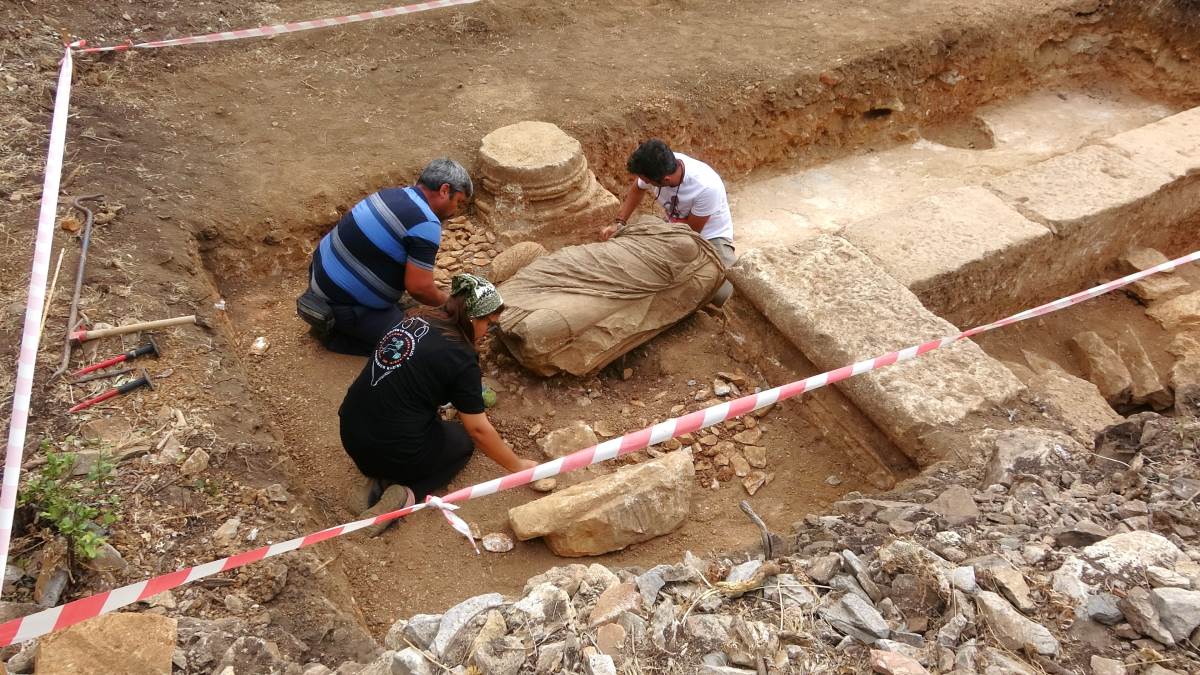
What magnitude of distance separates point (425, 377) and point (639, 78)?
411 centimetres

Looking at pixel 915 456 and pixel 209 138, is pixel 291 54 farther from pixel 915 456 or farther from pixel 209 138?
pixel 915 456

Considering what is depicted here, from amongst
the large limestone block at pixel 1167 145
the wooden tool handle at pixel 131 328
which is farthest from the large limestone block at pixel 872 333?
the wooden tool handle at pixel 131 328

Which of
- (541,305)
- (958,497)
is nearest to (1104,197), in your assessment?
(958,497)

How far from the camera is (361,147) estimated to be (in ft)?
18.4

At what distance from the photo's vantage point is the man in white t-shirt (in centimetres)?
471

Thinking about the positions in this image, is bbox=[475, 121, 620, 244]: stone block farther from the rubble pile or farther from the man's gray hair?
the rubble pile

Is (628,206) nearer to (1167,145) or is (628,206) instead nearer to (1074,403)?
(1074,403)

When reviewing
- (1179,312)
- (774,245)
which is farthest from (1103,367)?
(774,245)

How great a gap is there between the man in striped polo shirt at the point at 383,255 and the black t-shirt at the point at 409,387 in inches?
32.7

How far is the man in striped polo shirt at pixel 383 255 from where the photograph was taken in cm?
402

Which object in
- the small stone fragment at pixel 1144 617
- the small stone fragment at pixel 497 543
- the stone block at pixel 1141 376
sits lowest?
the small stone fragment at pixel 497 543

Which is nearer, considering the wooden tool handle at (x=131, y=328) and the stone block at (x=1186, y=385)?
the wooden tool handle at (x=131, y=328)

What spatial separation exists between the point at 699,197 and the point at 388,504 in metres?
2.68

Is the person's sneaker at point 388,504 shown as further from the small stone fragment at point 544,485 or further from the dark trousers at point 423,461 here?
the small stone fragment at point 544,485
